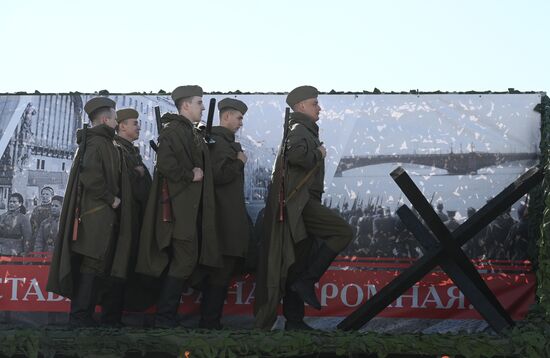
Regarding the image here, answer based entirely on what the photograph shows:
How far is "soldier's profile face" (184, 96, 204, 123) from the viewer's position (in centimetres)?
639

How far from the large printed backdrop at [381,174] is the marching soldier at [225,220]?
0.47m

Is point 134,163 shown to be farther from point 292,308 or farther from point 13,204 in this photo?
point 292,308

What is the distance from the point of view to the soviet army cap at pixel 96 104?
21.6 feet

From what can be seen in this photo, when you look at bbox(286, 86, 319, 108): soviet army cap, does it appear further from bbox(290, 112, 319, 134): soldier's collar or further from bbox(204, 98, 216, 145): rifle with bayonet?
bbox(204, 98, 216, 145): rifle with bayonet

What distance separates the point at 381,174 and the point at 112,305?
2.20 meters

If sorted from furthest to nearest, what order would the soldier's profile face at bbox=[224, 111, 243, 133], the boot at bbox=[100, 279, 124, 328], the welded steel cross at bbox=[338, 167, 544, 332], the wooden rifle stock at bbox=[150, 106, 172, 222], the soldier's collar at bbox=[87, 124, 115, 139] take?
the soldier's profile face at bbox=[224, 111, 243, 133] < the boot at bbox=[100, 279, 124, 328] < the soldier's collar at bbox=[87, 124, 115, 139] < the welded steel cross at bbox=[338, 167, 544, 332] < the wooden rifle stock at bbox=[150, 106, 172, 222]

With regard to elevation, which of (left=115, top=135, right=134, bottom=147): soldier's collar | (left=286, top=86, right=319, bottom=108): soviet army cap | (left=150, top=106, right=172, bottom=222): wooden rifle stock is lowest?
(left=150, top=106, right=172, bottom=222): wooden rifle stock

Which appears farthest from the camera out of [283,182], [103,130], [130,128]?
[130,128]

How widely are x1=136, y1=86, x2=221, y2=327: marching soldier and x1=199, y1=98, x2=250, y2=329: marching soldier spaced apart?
168mm

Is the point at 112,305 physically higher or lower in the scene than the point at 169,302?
lower

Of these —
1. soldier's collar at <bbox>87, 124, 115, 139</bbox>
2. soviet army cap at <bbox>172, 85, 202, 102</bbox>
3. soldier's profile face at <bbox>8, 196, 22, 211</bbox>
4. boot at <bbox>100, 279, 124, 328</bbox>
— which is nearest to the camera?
soldier's collar at <bbox>87, 124, 115, 139</bbox>

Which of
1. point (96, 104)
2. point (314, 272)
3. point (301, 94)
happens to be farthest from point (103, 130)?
point (314, 272)

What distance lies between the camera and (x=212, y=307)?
6.45 meters

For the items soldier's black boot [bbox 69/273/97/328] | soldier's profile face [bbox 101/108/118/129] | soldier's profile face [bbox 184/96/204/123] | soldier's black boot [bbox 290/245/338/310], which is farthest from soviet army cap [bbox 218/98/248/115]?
soldier's black boot [bbox 69/273/97/328]
